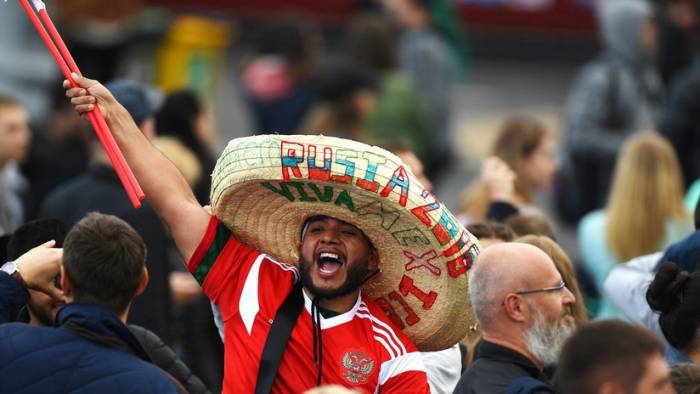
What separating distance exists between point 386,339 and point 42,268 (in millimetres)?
1323

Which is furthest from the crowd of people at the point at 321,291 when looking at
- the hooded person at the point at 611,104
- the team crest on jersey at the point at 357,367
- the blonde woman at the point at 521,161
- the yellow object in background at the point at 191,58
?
the yellow object in background at the point at 191,58

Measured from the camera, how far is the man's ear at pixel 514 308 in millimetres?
6031

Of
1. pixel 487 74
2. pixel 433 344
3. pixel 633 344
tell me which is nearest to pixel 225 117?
pixel 487 74

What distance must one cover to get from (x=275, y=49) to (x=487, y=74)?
7.21 metres

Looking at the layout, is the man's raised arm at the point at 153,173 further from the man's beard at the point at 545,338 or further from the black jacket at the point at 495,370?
the man's beard at the point at 545,338

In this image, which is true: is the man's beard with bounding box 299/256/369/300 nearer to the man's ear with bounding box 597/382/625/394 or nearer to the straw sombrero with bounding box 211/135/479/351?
the straw sombrero with bounding box 211/135/479/351

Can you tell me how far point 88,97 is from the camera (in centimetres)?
612

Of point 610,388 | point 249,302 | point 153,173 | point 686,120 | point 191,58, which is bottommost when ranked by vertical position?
point 191,58

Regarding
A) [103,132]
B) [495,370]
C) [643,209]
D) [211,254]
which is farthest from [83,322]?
[643,209]

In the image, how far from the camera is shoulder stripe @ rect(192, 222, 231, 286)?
615 cm

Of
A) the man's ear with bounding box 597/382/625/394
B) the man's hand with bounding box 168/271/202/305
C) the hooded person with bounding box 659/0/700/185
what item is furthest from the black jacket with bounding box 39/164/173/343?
the hooded person with bounding box 659/0/700/185

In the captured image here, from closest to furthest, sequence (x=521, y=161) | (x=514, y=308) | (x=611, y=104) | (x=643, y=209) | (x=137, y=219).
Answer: (x=514, y=308), (x=137, y=219), (x=643, y=209), (x=521, y=161), (x=611, y=104)

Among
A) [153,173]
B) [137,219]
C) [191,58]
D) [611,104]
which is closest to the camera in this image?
[153,173]

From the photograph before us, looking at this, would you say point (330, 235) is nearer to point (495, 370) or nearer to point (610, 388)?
point (495, 370)
